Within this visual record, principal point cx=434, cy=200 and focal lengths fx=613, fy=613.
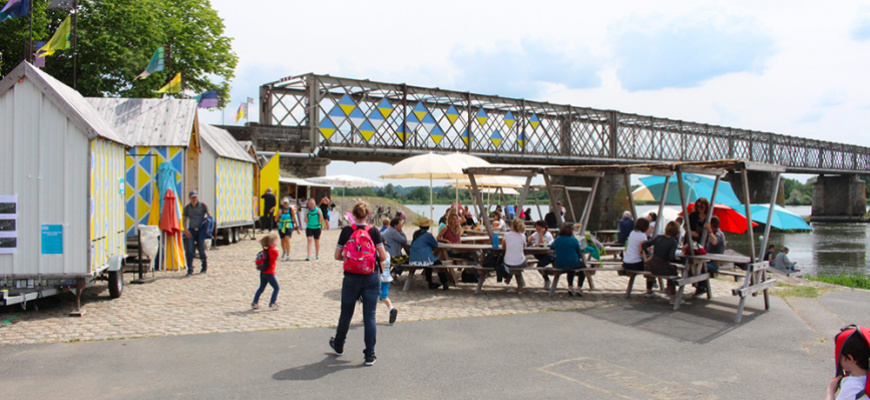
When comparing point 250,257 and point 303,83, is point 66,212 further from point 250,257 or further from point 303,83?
point 303,83

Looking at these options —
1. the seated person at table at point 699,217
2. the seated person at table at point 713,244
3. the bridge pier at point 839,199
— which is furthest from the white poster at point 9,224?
the bridge pier at point 839,199

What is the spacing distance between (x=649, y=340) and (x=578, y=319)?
1307 millimetres

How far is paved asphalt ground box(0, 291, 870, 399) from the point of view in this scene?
18.1ft

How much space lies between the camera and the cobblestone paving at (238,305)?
8.00 m

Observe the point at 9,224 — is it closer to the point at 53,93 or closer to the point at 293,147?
the point at 53,93

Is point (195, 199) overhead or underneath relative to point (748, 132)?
underneath

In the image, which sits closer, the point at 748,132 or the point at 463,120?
the point at 463,120

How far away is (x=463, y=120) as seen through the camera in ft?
157

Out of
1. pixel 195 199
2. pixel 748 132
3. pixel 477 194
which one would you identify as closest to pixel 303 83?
pixel 195 199

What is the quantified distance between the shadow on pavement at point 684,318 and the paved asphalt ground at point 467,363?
2.0 inches

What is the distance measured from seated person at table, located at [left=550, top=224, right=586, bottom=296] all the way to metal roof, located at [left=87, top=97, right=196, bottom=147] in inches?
411

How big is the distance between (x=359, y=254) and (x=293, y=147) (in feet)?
93.6

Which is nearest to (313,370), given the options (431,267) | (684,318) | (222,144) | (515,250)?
(431,267)

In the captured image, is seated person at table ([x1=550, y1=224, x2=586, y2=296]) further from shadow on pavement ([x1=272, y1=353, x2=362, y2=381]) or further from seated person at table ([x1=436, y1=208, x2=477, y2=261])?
shadow on pavement ([x1=272, y1=353, x2=362, y2=381])
